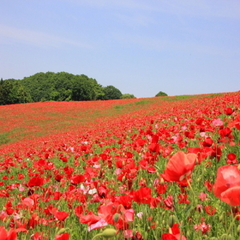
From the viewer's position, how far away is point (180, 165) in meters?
1.14

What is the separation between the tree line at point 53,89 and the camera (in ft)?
218

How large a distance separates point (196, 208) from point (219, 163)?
127 centimetres

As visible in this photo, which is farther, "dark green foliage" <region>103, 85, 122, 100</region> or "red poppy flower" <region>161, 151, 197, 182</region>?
"dark green foliage" <region>103, 85, 122, 100</region>

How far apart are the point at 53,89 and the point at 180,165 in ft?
296

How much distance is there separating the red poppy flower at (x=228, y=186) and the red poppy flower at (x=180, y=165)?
139 mm

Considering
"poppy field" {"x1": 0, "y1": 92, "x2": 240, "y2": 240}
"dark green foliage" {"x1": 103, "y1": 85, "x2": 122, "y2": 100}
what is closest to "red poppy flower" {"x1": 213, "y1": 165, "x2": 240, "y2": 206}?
"poppy field" {"x1": 0, "y1": 92, "x2": 240, "y2": 240}

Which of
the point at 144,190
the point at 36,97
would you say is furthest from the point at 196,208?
the point at 36,97

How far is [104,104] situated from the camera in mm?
35156

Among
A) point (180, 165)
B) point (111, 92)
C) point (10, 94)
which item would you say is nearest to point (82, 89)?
point (10, 94)

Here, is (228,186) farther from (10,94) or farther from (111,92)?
(111,92)

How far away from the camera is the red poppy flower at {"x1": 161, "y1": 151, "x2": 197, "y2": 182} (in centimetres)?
114

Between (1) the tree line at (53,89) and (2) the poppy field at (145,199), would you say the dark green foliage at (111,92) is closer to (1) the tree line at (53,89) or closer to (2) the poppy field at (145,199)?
(1) the tree line at (53,89)

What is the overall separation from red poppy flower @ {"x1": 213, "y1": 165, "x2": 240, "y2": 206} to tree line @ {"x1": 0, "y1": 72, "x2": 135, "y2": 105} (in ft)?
221

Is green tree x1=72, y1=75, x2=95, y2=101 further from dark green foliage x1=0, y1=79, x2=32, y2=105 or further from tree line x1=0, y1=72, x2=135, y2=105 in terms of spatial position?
dark green foliage x1=0, y1=79, x2=32, y2=105
